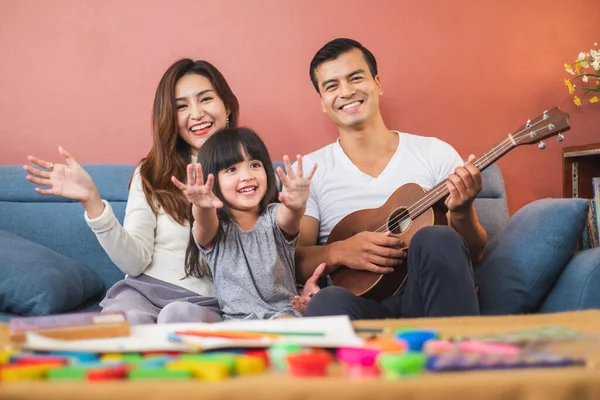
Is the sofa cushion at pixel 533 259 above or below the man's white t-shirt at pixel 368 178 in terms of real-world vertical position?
below

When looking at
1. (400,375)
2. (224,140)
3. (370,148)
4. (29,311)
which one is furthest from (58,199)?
(400,375)

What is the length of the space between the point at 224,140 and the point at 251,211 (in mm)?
209

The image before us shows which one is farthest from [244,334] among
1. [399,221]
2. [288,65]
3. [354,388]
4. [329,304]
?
[288,65]

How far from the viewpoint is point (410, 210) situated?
5.69 feet

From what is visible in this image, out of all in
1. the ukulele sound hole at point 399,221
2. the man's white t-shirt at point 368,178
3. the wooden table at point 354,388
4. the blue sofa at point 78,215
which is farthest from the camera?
the blue sofa at point 78,215

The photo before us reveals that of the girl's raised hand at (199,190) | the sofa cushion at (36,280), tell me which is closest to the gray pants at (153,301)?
the sofa cushion at (36,280)

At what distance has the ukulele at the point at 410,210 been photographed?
1667 mm

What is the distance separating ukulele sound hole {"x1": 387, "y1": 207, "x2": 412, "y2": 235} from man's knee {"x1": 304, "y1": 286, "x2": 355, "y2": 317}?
386 millimetres

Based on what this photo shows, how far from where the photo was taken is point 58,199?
2.17m

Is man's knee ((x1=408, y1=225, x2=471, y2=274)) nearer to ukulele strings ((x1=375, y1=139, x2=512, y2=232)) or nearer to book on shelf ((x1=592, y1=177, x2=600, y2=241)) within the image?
ukulele strings ((x1=375, y1=139, x2=512, y2=232))

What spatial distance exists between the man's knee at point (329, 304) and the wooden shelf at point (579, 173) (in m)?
1.30

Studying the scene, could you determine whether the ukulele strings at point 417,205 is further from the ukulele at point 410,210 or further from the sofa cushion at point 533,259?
the sofa cushion at point 533,259

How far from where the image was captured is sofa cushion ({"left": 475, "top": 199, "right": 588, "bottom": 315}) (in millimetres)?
1531

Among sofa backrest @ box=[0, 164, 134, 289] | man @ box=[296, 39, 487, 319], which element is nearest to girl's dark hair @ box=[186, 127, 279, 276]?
man @ box=[296, 39, 487, 319]
